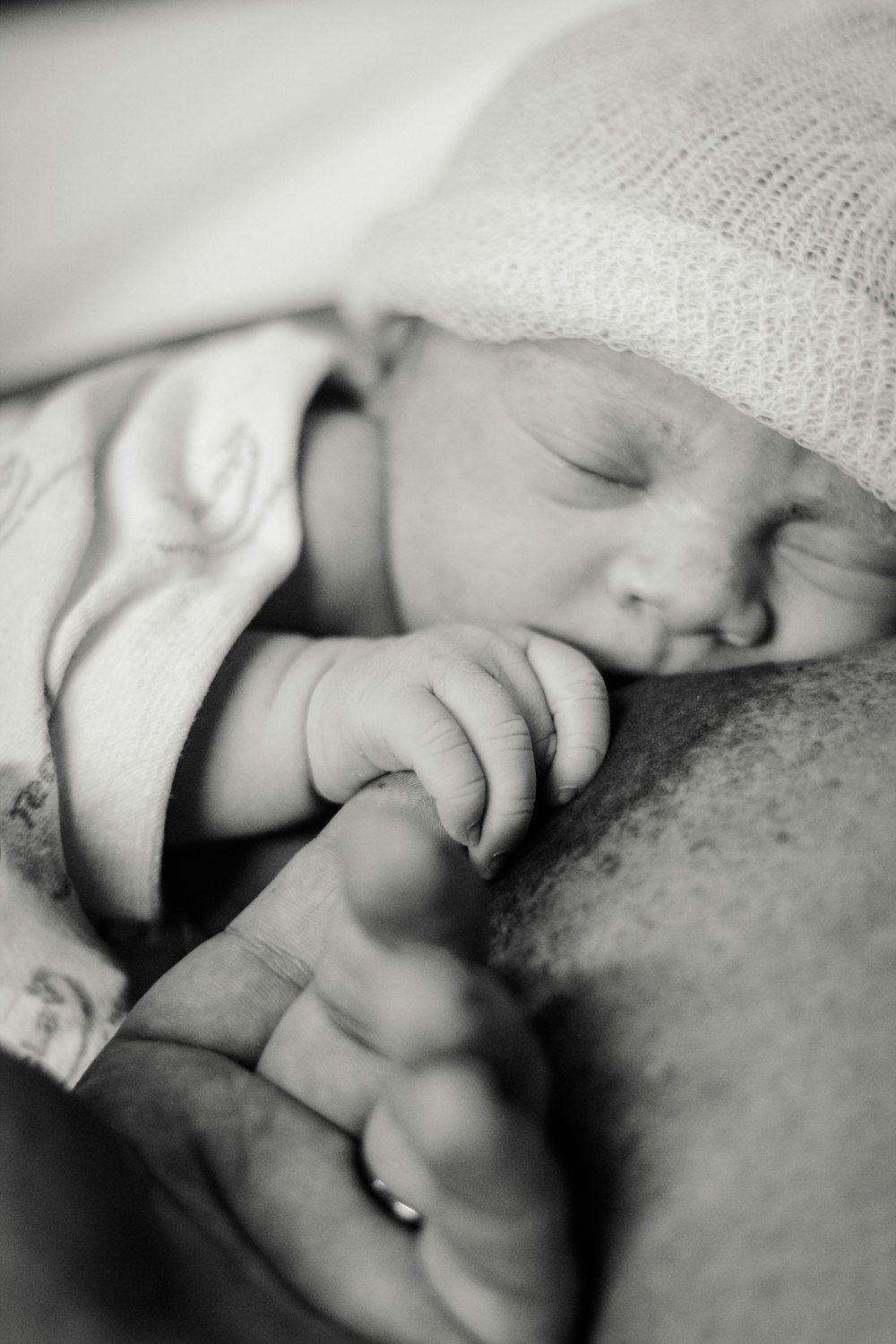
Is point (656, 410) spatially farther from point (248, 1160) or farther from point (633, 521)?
point (248, 1160)

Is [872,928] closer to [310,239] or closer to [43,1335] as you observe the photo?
[43,1335]

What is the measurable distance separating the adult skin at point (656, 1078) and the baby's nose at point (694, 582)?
5.6 inches

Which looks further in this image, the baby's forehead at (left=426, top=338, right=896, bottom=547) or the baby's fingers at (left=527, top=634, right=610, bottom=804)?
the baby's forehead at (left=426, top=338, right=896, bottom=547)

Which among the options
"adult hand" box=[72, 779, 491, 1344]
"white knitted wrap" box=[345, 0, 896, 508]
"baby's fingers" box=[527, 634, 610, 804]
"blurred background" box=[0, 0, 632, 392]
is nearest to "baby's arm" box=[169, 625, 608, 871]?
"baby's fingers" box=[527, 634, 610, 804]

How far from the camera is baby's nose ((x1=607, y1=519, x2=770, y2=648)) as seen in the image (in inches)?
32.1

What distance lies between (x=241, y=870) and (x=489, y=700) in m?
0.31

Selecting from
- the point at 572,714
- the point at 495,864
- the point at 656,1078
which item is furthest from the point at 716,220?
the point at 656,1078

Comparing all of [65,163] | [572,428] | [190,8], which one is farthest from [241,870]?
[190,8]

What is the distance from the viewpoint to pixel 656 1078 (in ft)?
1.68

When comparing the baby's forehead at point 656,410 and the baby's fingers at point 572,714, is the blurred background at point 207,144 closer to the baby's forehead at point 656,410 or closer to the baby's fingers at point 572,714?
the baby's forehead at point 656,410

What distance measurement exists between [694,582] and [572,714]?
0.17 meters

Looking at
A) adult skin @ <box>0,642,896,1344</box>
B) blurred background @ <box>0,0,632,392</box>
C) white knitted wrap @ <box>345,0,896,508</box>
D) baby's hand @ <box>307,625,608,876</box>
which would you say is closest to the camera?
adult skin @ <box>0,642,896,1344</box>

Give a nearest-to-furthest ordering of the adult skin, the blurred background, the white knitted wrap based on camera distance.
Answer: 1. the adult skin
2. the white knitted wrap
3. the blurred background

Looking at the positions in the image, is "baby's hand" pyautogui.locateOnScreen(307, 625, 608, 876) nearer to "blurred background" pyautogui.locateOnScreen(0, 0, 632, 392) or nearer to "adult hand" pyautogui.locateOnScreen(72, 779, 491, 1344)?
"adult hand" pyautogui.locateOnScreen(72, 779, 491, 1344)
